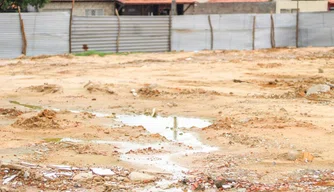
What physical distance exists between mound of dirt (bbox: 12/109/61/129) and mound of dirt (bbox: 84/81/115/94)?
13.7 feet

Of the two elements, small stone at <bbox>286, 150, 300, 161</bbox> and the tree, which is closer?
small stone at <bbox>286, 150, 300, 161</bbox>

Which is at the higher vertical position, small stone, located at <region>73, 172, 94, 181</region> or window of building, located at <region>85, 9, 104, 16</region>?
window of building, located at <region>85, 9, 104, 16</region>

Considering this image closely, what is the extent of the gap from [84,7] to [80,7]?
21 cm

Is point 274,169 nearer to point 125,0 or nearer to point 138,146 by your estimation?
point 138,146

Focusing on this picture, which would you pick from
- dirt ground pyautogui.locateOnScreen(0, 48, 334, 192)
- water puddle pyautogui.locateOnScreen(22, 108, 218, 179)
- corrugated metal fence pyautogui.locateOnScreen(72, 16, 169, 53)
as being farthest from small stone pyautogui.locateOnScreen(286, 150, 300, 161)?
corrugated metal fence pyautogui.locateOnScreen(72, 16, 169, 53)

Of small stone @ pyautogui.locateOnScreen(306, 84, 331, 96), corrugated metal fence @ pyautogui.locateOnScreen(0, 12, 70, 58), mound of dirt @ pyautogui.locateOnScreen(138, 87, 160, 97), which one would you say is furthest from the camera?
corrugated metal fence @ pyautogui.locateOnScreen(0, 12, 70, 58)

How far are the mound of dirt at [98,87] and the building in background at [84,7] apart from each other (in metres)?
20.7

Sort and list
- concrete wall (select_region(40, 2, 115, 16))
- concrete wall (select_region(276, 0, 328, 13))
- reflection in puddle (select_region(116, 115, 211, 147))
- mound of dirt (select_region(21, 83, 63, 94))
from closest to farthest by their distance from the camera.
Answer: reflection in puddle (select_region(116, 115, 211, 147)) < mound of dirt (select_region(21, 83, 63, 94)) < concrete wall (select_region(40, 2, 115, 16)) < concrete wall (select_region(276, 0, 328, 13))

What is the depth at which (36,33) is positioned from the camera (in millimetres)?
24781

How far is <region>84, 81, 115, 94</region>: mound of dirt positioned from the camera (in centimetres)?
1541

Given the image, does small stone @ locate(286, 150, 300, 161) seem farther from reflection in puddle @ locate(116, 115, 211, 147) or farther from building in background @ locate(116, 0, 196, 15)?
→ building in background @ locate(116, 0, 196, 15)

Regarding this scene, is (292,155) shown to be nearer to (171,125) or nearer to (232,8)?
(171,125)

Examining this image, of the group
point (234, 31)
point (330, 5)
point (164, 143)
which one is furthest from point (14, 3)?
point (164, 143)

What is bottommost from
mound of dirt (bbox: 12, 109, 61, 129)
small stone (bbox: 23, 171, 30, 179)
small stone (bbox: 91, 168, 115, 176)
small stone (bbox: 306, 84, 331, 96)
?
small stone (bbox: 306, 84, 331, 96)
